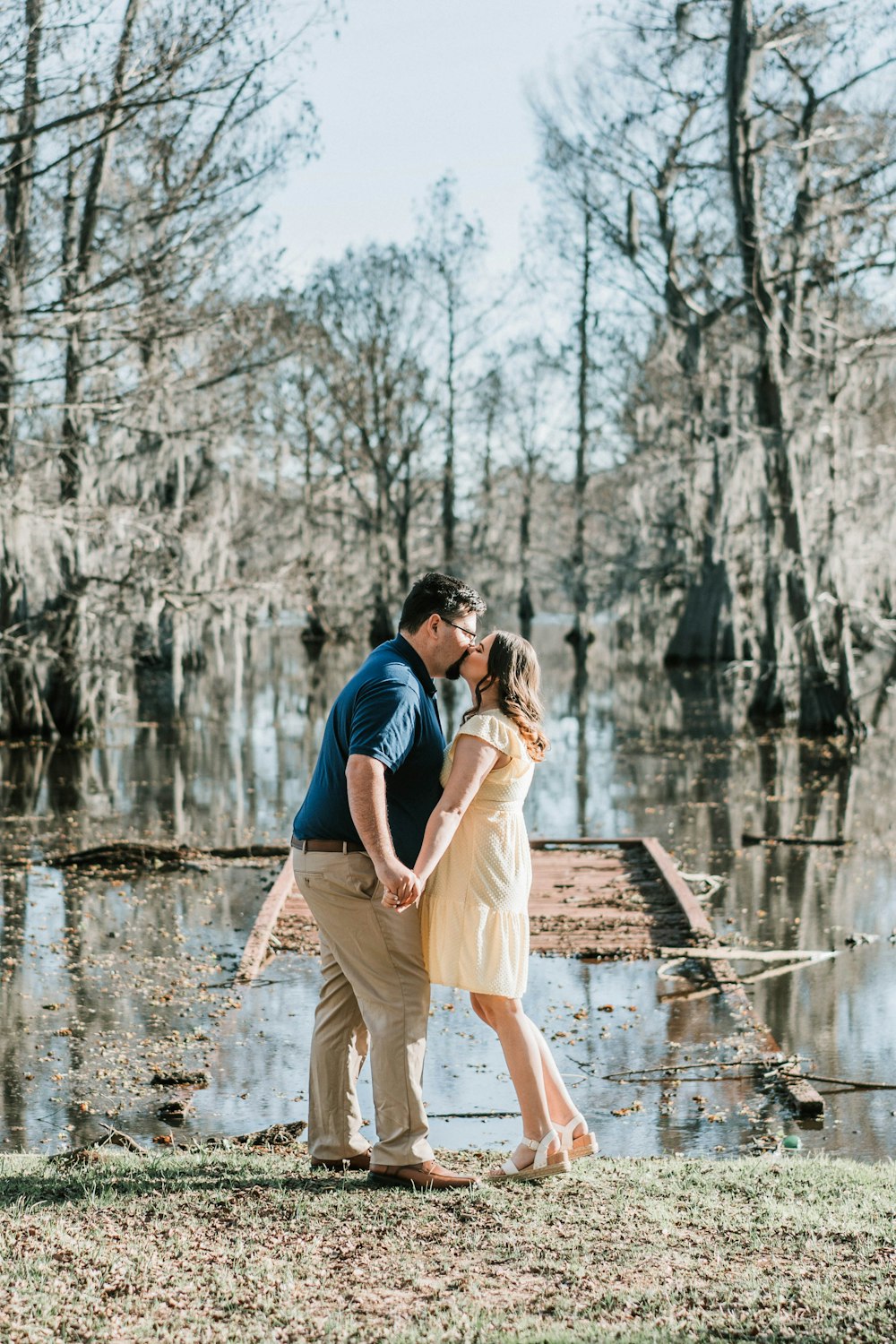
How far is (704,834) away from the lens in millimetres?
12453

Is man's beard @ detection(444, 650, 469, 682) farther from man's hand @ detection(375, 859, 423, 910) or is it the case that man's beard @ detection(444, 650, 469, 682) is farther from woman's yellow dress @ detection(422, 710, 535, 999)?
man's hand @ detection(375, 859, 423, 910)

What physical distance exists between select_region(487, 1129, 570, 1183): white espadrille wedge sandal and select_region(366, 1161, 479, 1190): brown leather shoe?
146 millimetres

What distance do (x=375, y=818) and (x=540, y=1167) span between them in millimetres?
1226

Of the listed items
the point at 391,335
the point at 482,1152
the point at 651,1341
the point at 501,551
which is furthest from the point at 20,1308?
the point at 501,551

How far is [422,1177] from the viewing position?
4211mm

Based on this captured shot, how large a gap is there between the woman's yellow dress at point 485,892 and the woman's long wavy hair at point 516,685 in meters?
0.04

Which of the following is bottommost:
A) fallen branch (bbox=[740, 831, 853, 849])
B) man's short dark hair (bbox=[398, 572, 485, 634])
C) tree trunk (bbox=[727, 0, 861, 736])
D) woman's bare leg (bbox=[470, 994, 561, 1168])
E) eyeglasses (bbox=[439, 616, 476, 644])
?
fallen branch (bbox=[740, 831, 853, 849])

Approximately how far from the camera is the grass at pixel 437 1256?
319cm

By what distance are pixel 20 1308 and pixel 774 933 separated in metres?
6.41

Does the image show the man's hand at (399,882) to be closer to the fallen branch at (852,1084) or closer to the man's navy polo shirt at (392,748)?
the man's navy polo shirt at (392,748)

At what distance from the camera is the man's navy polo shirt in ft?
13.9

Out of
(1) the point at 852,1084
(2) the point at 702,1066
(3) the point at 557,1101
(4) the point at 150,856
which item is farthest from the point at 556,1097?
(4) the point at 150,856

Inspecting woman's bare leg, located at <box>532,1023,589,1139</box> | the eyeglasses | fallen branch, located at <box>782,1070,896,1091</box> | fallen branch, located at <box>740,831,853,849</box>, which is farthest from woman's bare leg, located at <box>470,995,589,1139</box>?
fallen branch, located at <box>740,831,853,849</box>

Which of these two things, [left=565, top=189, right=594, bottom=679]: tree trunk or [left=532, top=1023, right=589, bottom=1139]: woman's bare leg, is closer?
[left=532, top=1023, right=589, bottom=1139]: woman's bare leg
